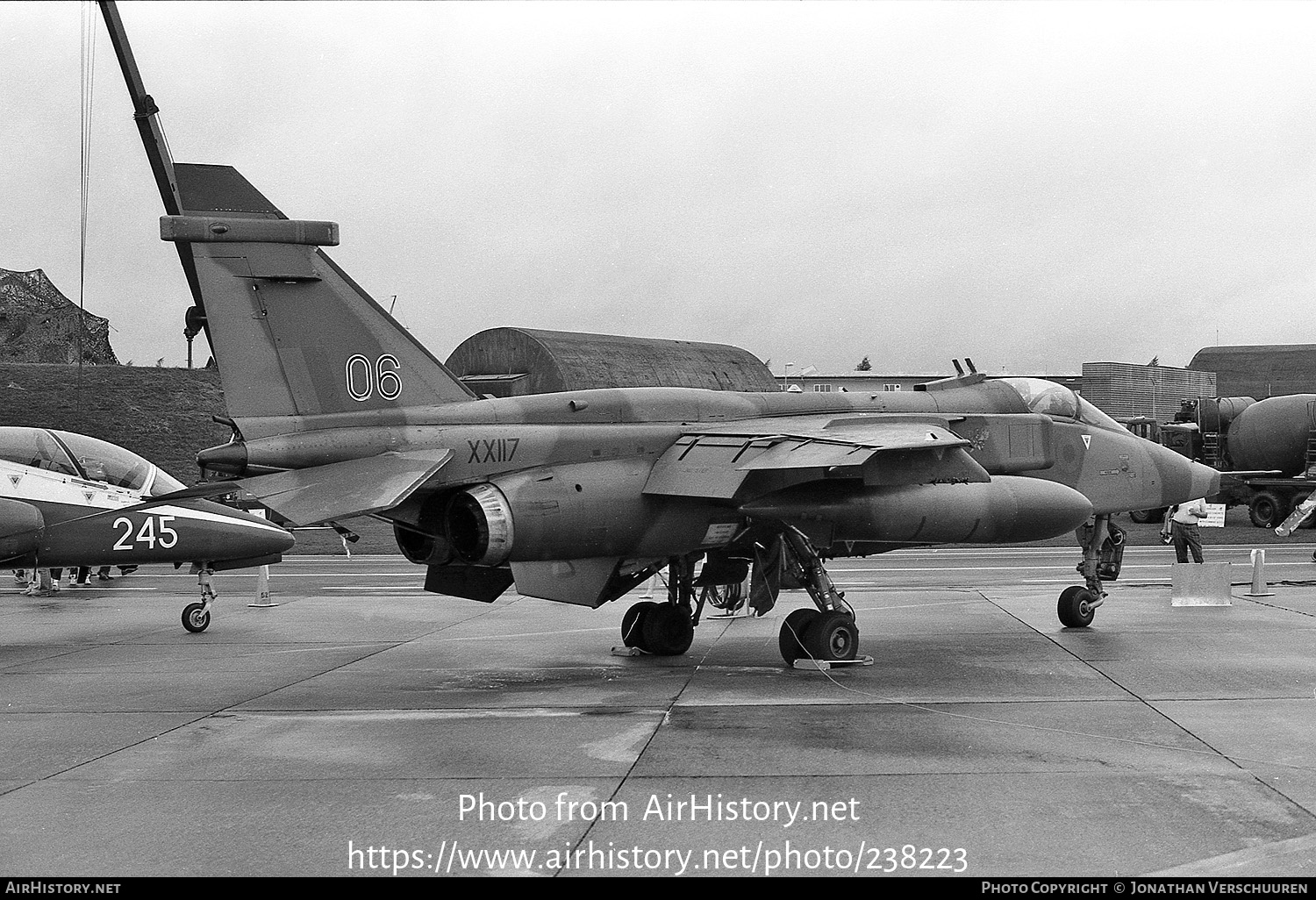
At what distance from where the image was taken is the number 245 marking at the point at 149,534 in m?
14.1

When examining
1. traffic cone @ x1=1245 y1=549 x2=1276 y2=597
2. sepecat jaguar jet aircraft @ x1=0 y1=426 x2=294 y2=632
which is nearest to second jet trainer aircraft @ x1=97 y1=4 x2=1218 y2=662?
sepecat jaguar jet aircraft @ x1=0 y1=426 x2=294 y2=632

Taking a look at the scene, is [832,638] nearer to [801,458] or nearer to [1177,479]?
[801,458]

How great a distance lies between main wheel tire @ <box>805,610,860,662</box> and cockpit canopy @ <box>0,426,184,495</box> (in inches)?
344

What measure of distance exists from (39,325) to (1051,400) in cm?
5321

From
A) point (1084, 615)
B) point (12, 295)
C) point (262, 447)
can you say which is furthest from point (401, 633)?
point (12, 295)

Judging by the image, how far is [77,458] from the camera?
572 inches

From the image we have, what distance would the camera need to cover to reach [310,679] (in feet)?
37.0

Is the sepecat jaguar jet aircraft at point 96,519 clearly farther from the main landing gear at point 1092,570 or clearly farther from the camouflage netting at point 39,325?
the camouflage netting at point 39,325

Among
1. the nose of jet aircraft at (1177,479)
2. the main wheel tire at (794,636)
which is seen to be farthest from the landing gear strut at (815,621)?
the nose of jet aircraft at (1177,479)

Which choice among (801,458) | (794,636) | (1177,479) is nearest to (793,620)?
(794,636)

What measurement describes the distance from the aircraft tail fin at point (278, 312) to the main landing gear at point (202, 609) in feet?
18.2

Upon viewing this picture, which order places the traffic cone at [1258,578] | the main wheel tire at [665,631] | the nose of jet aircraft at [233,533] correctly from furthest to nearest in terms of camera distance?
the traffic cone at [1258,578]
the nose of jet aircraft at [233,533]
the main wheel tire at [665,631]
